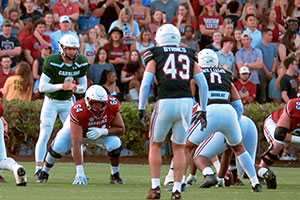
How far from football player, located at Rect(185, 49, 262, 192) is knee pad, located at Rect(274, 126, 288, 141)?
71 centimetres

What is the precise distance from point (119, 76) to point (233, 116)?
318 inches

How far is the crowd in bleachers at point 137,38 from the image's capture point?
17031mm

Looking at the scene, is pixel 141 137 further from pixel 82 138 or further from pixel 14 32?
pixel 82 138

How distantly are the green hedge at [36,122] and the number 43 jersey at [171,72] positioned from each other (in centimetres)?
742

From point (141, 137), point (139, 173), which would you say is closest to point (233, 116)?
point (139, 173)

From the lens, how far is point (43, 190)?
9.66m

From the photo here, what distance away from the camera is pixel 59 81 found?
1191 centimetres

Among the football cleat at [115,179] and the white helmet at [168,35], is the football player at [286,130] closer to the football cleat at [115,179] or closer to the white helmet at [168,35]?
the football cleat at [115,179]

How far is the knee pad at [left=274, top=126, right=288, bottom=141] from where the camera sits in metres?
10.9

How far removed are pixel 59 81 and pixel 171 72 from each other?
3.53 meters

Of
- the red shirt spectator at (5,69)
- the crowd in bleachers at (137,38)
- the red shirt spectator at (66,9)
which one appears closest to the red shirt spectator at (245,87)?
the crowd in bleachers at (137,38)

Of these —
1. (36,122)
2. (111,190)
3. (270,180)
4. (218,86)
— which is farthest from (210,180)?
(36,122)

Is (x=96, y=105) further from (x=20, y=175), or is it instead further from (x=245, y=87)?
(x=245, y=87)

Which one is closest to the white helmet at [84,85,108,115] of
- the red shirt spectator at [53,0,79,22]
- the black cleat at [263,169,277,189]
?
the black cleat at [263,169,277,189]
